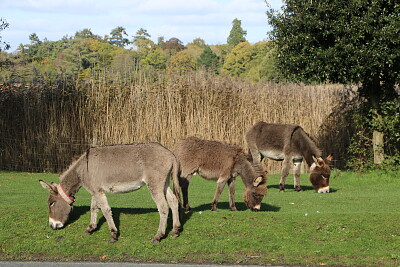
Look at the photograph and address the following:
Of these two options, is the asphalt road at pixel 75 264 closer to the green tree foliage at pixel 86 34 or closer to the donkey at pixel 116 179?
the donkey at pixel 116 179

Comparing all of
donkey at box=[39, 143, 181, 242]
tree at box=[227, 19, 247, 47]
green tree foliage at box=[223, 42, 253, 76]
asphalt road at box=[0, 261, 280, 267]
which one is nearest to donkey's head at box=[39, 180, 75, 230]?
donkey at box=[39, 143, 181, 242]

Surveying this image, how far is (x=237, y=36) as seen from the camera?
9719 cm

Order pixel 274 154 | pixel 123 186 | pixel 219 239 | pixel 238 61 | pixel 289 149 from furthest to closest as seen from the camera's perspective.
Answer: pixel 238 61, pixel 274 154, pixel 289 149, pixel 123 186, pixel 219 239

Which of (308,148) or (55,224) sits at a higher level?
(308,148)

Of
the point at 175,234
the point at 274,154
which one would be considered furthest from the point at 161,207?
the point at 274,154

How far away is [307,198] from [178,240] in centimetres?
683

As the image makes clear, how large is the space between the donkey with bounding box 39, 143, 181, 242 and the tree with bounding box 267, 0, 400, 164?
9946 millimetres

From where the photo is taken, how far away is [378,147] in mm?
20188

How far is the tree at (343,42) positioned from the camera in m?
17.8

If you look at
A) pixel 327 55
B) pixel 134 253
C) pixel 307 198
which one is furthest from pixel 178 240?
pixel 327 55

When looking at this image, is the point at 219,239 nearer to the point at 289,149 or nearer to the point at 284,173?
the point at 284,173

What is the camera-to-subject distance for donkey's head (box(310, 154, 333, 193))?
16391mm

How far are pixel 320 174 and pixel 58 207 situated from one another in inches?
348

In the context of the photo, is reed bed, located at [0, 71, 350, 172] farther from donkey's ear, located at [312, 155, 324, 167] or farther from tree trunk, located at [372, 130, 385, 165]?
donkey's ear, located at [312, 155, 324, 167]
